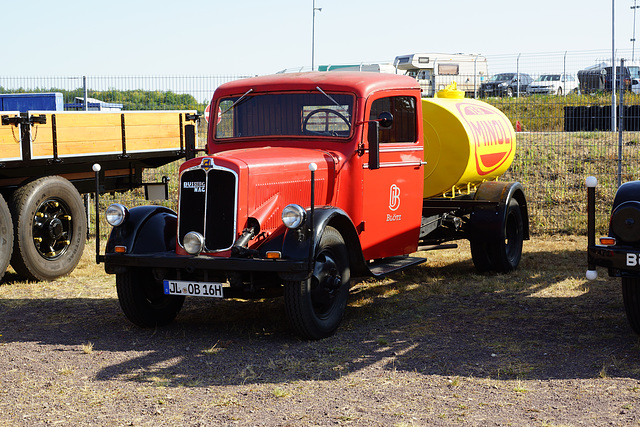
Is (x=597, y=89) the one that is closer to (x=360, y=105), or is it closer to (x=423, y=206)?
(x=423, y=206)

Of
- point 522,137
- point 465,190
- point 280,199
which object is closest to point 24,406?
point 280,199

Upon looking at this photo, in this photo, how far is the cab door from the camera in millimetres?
6793

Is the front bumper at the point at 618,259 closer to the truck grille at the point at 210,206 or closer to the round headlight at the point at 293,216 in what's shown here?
the round headlight at the point at 293,216

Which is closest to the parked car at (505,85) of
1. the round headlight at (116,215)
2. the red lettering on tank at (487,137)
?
the red lettering on tank at (487,137)

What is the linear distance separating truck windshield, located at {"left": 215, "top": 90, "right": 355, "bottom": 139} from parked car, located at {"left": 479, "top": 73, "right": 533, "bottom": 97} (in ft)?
25.3

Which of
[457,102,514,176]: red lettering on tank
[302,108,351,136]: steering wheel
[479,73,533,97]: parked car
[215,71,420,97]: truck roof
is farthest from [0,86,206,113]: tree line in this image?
[302,108,351,136]: steering wheel

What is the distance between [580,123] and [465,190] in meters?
4.26

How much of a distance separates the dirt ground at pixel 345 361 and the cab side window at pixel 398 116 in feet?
5.14

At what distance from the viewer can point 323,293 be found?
19.6 feet

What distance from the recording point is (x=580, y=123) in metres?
12.4

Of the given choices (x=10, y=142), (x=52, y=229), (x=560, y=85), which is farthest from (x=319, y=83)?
(x=560, y=85)

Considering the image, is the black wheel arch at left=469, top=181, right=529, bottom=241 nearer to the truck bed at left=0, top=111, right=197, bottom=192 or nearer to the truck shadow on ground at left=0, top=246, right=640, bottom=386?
the truck shadow on ground at left=0, top=246, right=640, bottom=386

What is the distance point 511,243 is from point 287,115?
3.91m

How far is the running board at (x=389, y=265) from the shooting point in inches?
263
